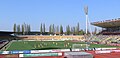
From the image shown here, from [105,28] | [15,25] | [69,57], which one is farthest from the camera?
[15,25]

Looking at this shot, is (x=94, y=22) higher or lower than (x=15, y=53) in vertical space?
higher

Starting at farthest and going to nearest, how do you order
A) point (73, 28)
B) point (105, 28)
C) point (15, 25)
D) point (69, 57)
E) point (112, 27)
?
point (73, 28), point (15, 25), point (105, 28), point (112, 27), point (69, 57)

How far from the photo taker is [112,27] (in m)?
90.9

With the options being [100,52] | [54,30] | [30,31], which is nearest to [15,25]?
[30,31]

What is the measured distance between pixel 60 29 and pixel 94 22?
44.9 m

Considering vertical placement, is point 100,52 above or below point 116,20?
below

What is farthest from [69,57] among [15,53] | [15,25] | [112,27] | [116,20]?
[15,25]

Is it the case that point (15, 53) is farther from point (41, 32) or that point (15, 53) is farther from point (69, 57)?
point (41, 32)

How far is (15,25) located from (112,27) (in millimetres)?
56916

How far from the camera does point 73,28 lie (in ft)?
458

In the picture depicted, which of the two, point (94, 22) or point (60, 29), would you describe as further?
point (60, 29)

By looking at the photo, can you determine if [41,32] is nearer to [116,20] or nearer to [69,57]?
[116,20]

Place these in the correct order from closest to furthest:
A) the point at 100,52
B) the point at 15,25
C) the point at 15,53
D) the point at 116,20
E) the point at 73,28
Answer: the point at 15,53 < the point at 100,52 < the point at 116,20 < the point at 15,25 < the point at 73,28

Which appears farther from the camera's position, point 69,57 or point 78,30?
point 78,30
